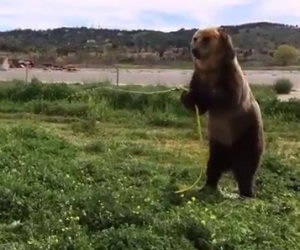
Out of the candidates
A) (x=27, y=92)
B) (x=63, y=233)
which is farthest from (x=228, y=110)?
(x=27, y=92)

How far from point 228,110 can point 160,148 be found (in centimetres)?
478

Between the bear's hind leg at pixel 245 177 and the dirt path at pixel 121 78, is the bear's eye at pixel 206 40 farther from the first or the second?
the dirt path at pixel 121 78

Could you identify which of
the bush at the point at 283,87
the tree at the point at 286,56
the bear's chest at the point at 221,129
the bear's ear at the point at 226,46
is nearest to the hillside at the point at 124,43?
the tree at the point at 286,56

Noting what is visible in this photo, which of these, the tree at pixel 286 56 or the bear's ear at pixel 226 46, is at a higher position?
the bear's ear at pixel 226 46

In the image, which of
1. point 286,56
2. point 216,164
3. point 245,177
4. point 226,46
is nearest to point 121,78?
point 286,56

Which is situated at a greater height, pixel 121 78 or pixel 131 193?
pixel 131 193

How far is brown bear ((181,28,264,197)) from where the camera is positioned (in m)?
7.52

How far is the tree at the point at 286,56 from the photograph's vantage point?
55.2 m

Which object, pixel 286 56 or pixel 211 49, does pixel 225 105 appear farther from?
pixel 286 56

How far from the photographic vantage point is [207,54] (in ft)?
24.6

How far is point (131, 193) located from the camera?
7605mm

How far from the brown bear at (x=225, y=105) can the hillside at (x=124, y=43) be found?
48250 mm

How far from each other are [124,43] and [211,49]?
71299 millimetres

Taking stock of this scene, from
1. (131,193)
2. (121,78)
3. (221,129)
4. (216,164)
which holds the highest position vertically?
(221,129)
